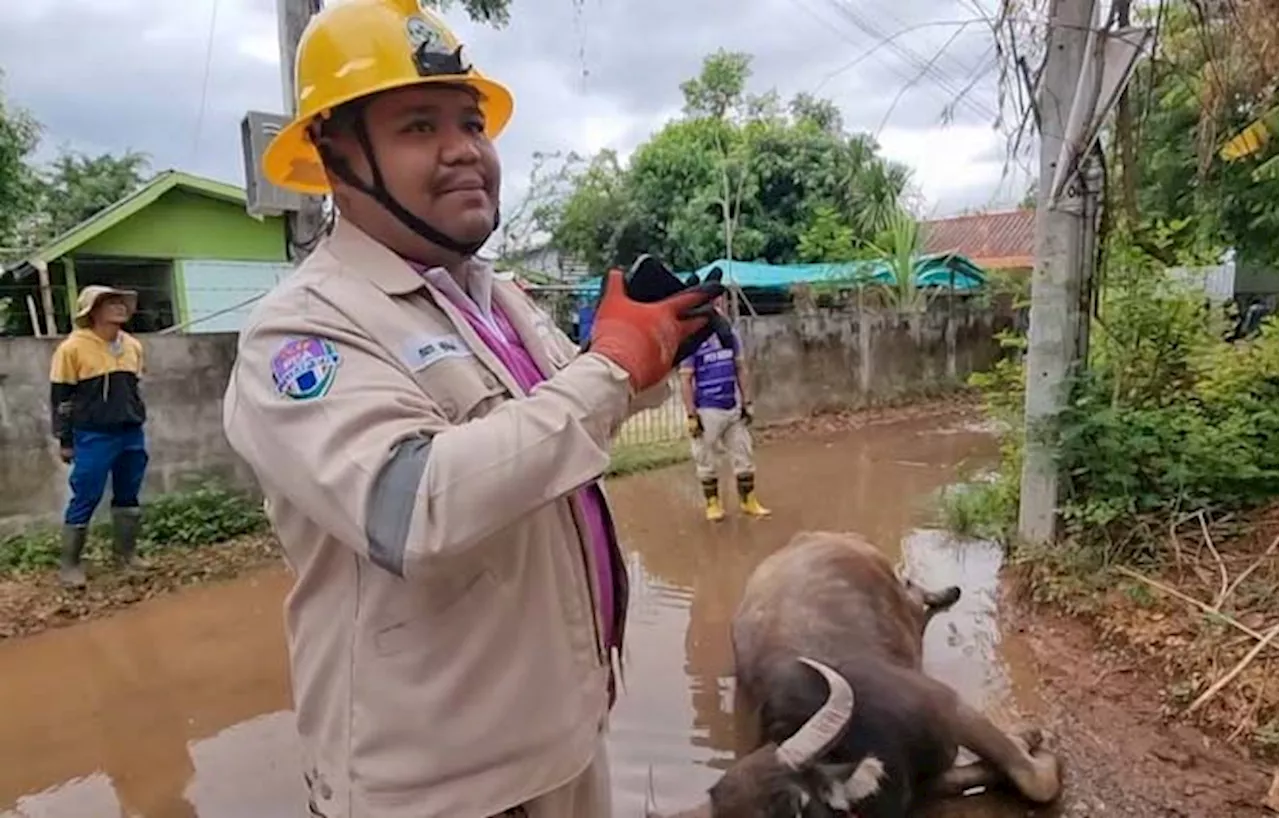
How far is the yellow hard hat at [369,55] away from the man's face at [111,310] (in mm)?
4878

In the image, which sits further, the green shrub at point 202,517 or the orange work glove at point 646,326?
the green shrub at point 202,517

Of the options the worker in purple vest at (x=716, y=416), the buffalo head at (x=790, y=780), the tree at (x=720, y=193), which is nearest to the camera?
the buffalo head at (x=790, y=780)

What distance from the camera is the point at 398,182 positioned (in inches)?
58.3

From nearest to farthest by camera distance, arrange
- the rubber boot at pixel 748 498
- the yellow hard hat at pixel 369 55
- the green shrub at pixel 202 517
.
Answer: the yellow hard hat at pixel 369 55, the green shrub at pixel 202 517, the rubber boot at pixel 748 498

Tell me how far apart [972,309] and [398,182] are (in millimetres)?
14272

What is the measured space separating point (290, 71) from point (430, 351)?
522 centimetres

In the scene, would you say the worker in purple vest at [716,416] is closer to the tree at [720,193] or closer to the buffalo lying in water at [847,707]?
the buffalo lying in water at [847,707]

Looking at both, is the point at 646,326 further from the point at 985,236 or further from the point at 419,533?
the point at 985,236

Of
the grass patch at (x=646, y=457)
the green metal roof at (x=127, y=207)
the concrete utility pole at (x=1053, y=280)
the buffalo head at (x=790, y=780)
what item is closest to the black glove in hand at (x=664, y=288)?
the buffalo head at (x=790, y=780)

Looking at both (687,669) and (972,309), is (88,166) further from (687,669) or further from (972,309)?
(687,669)

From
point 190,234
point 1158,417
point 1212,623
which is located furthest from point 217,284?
point 1212,623

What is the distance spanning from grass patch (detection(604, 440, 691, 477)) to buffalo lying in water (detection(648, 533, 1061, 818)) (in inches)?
175

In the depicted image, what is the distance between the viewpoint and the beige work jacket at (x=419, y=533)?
1.17 meters

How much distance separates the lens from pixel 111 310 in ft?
18.8
